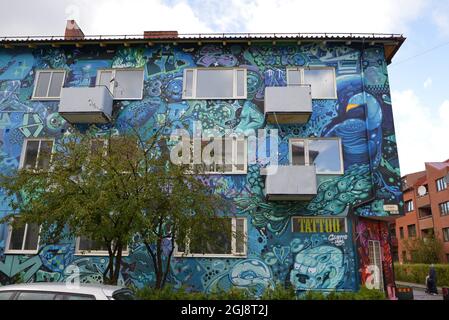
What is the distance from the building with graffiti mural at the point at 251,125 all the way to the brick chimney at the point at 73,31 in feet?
0.47

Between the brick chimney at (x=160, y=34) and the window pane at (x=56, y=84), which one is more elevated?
the brick chimney at (x=160, y=34)

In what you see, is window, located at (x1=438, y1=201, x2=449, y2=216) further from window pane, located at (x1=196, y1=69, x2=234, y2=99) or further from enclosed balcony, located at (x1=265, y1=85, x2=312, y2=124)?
window pane, located at (x1=196, y1=69, x2=234, y2=99)

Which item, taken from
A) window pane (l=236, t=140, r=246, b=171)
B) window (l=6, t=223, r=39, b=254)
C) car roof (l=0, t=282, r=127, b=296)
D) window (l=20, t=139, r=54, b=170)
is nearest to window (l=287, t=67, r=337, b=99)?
window pane (l=236, t=140, r=246, b=171)

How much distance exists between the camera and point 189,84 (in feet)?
55.7

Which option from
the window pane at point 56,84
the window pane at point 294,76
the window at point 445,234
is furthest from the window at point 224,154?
the window at point 445,234

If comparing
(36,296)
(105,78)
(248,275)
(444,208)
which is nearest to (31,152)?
(105,78)

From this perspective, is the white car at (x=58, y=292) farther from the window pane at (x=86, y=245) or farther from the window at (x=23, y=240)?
the window at (x=23, y=240)

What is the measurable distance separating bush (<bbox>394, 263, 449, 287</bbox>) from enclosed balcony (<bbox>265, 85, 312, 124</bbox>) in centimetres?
2135

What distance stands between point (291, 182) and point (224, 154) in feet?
10.7

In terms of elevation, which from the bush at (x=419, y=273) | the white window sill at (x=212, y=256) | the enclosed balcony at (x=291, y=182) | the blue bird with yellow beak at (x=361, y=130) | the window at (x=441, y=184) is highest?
the window at (x=441, y=184)

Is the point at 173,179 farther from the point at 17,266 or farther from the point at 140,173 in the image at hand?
the point at 17,266

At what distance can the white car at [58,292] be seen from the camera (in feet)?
18.8

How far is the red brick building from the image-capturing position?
4222cm

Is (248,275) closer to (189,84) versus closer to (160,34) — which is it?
(189,84)
